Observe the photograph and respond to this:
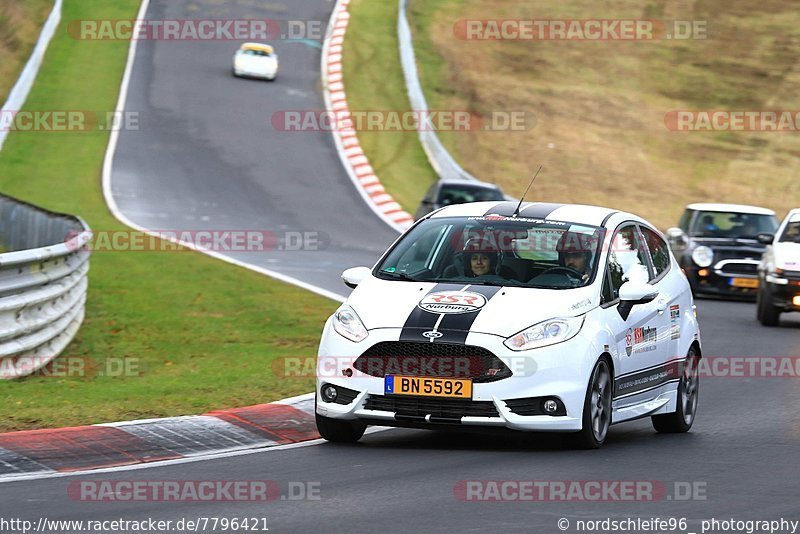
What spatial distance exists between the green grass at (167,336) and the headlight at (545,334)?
275 centimetres

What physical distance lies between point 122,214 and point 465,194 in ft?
22.6

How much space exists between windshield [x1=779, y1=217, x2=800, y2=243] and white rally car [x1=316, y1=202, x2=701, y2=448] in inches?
385

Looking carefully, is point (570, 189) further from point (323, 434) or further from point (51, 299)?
point (323, 434)

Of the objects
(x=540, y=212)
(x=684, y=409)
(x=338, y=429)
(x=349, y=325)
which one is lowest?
(x=684, y=409)

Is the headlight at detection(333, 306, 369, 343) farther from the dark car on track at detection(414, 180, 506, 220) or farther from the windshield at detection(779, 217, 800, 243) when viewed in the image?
the dark car on track at detection(414, 180, 506, 220)

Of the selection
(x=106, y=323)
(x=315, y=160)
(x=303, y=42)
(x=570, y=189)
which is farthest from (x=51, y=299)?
(x=303, y=42)

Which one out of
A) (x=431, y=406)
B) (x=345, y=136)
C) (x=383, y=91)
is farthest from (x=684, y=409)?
(x=383, y=91)

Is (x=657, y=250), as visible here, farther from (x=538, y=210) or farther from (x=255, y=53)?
(x=255, y=53)

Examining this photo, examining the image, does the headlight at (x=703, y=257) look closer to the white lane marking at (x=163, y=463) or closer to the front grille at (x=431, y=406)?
the white lane marking at (x=163, y=463)

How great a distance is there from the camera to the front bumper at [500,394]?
9039 millimetres

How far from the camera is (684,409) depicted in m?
11.0

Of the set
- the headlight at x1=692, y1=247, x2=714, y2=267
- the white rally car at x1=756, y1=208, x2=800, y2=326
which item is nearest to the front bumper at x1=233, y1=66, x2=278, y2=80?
the headlight at x1=692, y1=247, x2=714, y2=267

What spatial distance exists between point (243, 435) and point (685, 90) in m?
40.2

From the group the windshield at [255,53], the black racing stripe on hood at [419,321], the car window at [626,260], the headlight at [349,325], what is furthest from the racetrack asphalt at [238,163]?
the black racing stripe on hood at [419,321]
